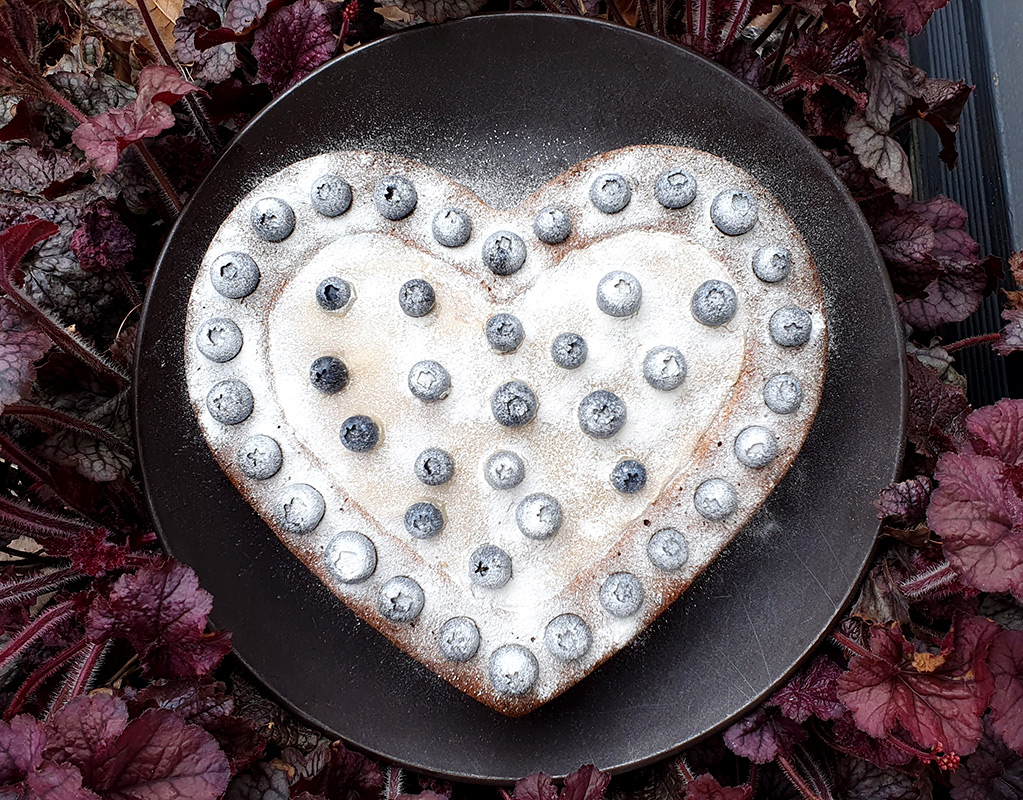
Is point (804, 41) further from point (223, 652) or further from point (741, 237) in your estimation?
point (223, 652)

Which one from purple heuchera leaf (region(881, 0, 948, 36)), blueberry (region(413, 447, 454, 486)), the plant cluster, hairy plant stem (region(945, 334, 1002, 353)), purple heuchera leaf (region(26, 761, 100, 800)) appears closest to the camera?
purple heuchera leaf (region(26, 761, 100, 800))

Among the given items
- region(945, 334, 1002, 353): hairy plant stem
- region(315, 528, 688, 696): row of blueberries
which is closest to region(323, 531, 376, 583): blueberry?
region(315, 528, 688, 696): row of blueberries

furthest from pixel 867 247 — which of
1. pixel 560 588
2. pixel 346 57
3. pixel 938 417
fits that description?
pixel 346 57

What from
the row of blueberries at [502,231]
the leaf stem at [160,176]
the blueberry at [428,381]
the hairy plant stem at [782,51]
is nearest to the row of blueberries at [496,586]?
the blueberry at [428,381]

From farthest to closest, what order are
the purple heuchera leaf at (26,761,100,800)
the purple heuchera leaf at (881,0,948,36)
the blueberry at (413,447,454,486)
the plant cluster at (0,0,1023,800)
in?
the blueberry at (413,447,454,486) < the purple heuchera leaf at (881,0,948,36) < the plant cluster at (0,0,1023,800) < the purple heuchera leaf at (26,761,100,800)

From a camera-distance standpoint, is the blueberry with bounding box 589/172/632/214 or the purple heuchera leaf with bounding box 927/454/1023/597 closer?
the purple heuchera leaf with bounding box 927/454/1023/597

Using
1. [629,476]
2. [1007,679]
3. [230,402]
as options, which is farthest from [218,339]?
[1007,679]

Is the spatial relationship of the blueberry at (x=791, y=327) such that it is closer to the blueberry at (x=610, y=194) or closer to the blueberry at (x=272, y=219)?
the blueberry at (x=610, y=194)

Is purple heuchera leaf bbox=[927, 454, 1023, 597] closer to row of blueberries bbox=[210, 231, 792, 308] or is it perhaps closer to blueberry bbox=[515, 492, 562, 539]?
row of blueberries bbox=[210, 231, 792, 308]
